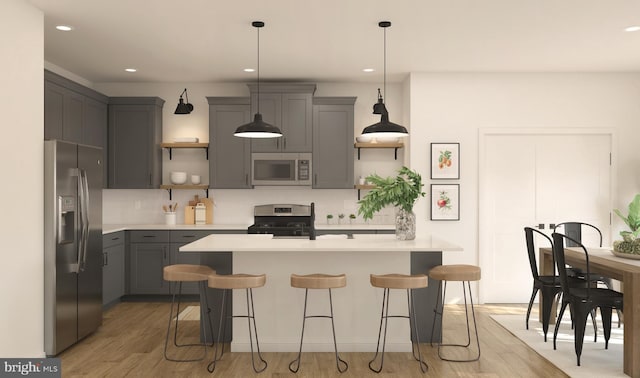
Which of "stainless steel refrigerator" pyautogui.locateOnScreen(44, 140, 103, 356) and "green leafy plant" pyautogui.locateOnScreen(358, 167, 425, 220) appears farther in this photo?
"green leafy plant" pyautogui.locateOnScreen(358, 167, 425, 220)

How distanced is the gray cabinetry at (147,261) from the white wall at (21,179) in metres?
2.18

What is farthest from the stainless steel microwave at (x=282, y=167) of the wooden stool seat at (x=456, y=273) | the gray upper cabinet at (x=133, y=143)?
the wooden stool seat at (x=456, y=273)

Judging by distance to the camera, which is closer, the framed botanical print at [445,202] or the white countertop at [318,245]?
the white countertop at [318,245]

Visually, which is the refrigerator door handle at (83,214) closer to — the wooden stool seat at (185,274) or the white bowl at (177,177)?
the wooden stool seat at (185,274)

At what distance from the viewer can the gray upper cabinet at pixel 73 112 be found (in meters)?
4.89

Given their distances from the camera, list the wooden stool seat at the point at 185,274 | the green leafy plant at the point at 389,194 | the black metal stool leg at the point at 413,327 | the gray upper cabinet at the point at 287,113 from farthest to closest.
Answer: the gray upper cabinet at the point at 287,113, the green leafy plant at the point at 389,194, the wooden stool seat at the point at 185,274, the black metal stool leg at the point at 413,327

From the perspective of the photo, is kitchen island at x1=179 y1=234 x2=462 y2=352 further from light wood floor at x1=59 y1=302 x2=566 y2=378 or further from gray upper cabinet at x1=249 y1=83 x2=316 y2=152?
gray upper cabinet at x1=249 y1=83 x2=316 y2=152

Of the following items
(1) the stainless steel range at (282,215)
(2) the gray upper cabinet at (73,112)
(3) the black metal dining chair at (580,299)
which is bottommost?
(3) the black metal dining chair at (580,299)

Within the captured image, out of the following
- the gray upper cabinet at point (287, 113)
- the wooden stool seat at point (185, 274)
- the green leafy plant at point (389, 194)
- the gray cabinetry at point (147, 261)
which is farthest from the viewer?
the gray upper cabinet at point (287, 113)

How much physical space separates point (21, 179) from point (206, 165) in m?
3.15

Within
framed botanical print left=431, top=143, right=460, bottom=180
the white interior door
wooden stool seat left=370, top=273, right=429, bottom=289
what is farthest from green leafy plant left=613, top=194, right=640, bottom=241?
wooden stool seat left=370, top=273, right=429, bottom=289

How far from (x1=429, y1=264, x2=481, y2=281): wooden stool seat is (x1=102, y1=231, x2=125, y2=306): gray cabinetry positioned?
356 centimetres

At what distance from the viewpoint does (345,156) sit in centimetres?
647

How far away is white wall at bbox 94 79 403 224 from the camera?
6.79 meters
